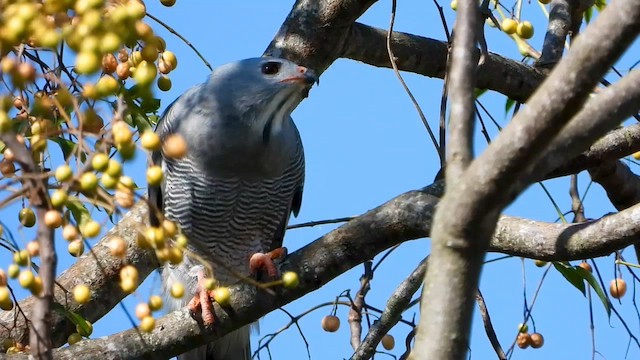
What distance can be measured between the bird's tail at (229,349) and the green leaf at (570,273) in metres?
1.90

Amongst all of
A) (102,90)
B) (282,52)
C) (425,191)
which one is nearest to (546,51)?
(282,52)

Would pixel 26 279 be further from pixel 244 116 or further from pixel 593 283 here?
pixel 244 116

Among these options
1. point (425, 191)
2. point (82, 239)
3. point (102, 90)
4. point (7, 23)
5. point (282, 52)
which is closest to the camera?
point (7, 23)

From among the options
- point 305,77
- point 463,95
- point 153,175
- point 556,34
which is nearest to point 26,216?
point 153,175

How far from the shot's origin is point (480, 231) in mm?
1712

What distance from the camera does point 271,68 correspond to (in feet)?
14.0

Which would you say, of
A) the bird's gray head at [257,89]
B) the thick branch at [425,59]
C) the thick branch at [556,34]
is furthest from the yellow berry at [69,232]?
the thick branch at [556,34]

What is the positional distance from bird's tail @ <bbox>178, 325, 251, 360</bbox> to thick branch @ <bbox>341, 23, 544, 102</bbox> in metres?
1.44

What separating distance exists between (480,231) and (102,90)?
2.22ft

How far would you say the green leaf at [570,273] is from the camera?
333 cm

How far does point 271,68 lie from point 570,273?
159 cm

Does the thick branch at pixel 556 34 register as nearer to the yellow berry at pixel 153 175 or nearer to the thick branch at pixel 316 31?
the thick branch at pixel 316 31

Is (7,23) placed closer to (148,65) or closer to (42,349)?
(148,65)

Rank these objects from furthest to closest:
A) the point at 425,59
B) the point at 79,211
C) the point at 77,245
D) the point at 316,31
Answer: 1. the point at 425,59
2. the point at 316,31
3. the point at 79,211
4. the point at 77,245
